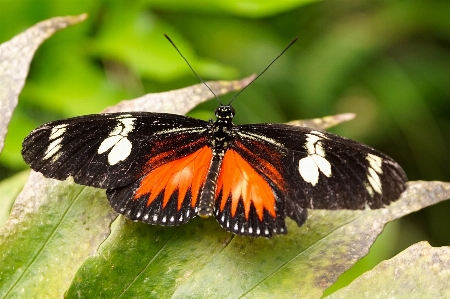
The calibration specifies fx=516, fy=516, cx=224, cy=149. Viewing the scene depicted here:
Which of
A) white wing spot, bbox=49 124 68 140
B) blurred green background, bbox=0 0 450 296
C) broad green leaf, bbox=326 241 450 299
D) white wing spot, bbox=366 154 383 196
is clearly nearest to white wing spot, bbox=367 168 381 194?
white wing spot, bbox=366 154 383 196

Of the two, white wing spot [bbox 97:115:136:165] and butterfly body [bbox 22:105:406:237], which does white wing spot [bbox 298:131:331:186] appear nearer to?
butterfly body [bbox 22:105:406:237]

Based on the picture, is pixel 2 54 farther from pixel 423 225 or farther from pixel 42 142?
pixel 423 225

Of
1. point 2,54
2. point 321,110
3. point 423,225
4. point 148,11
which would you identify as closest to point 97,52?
point 148,11

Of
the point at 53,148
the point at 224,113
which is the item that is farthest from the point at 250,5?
the point at 53,148

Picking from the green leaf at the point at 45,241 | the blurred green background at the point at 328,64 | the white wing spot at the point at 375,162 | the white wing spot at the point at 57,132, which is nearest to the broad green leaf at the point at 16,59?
the white wing spot at the point at 57,132

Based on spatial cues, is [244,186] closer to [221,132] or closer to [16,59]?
[221,132]

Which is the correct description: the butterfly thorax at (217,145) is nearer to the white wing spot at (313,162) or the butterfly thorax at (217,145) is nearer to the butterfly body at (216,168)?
the butterfly body at (216,168)
